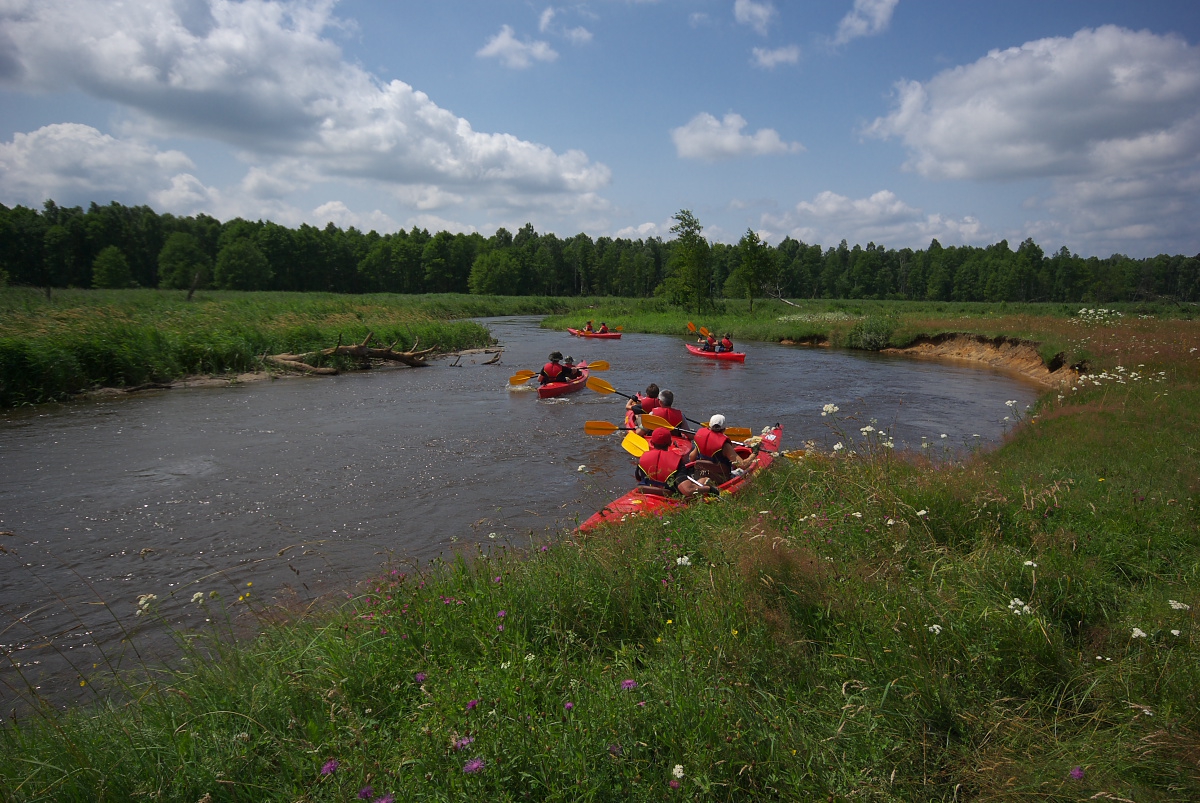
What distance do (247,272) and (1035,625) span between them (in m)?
74.8

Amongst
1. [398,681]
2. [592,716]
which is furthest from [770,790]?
[398,681]

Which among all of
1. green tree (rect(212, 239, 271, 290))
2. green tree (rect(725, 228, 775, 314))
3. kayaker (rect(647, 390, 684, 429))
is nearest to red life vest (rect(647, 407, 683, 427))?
kayaker (rect(647, 390, 684, 429))

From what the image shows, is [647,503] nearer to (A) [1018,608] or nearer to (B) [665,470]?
(B) [665,470]

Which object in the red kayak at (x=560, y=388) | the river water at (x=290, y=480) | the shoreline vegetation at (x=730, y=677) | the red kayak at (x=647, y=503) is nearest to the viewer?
the shoreline vegetation at (x=730, y=677)

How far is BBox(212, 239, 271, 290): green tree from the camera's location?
6369cm

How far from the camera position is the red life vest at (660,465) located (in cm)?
734

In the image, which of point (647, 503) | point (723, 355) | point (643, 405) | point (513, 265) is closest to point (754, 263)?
point (723, 355)

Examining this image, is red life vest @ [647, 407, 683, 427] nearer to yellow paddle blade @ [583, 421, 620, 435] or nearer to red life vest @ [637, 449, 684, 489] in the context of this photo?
yellow paddle blade @ [583, 421, 620, 435]

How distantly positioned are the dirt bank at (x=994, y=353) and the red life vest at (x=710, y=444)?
13942 millimetres

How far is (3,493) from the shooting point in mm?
8203

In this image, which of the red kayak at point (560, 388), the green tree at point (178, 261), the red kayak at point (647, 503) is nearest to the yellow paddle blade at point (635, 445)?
the red kayak at point (647, 503)

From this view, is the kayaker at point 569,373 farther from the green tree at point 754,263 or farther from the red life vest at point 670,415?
the green tree at point 754,263

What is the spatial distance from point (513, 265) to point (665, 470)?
81.9m

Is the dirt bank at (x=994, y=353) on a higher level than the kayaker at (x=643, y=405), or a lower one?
higher
